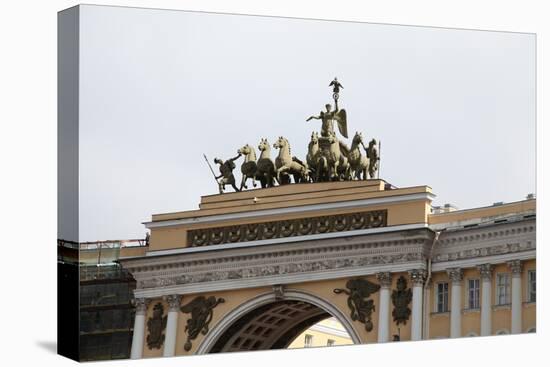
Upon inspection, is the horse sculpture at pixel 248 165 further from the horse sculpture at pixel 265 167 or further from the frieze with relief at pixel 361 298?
the frieze with relief at pixel 361 298

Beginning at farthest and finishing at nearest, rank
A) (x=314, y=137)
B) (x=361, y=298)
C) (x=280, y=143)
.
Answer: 1. (x=361, y=298)
2. (x=314, y=137)
3. (x=280, y=143)

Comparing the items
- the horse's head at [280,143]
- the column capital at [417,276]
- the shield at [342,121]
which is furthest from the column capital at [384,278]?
the horse's head at [280,143]

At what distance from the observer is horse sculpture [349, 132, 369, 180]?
60.4 ft

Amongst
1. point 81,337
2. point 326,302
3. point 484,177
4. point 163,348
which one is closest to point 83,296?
point 81,337

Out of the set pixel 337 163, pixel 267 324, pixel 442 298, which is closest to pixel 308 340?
pixel 267 324

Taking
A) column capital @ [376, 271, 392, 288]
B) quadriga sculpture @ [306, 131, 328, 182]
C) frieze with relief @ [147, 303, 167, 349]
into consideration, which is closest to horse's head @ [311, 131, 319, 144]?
quadriga sculpture @ [306, 131, 328, 182]

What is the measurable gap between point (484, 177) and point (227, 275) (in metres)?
3.24

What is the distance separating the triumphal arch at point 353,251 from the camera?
18.7 meters

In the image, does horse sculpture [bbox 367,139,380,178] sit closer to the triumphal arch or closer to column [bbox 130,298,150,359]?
the triumphal arch

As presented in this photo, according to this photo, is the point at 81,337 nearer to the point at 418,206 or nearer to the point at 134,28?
the point at 134,28

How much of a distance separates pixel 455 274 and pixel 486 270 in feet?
1.20

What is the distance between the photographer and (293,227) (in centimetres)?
1875

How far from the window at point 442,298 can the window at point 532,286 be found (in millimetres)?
953

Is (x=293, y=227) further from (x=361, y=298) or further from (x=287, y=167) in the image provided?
(x=361, y=298)
